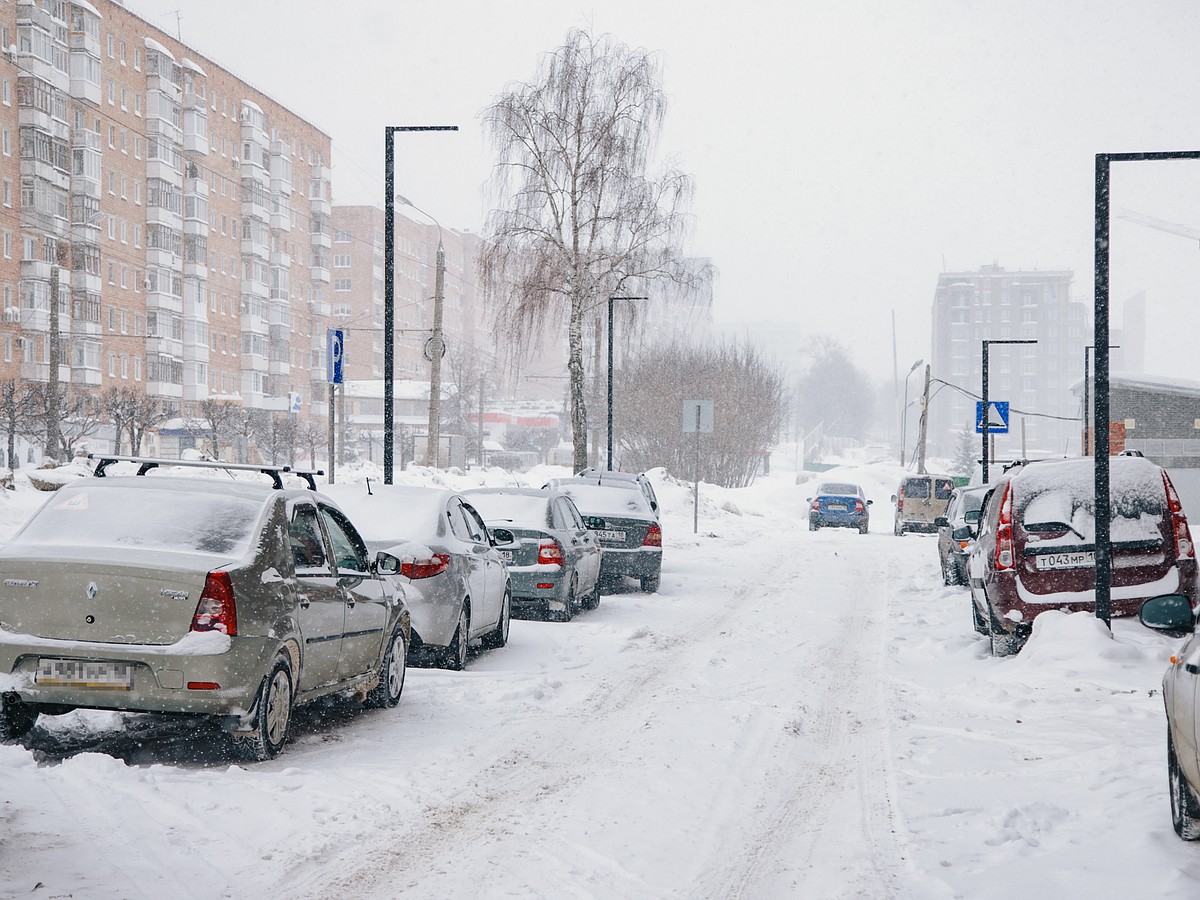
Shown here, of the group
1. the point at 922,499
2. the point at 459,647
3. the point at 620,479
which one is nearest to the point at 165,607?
the point at 459,647

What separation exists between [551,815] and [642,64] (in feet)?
104

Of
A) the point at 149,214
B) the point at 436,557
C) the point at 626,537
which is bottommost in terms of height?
the point at 626,537

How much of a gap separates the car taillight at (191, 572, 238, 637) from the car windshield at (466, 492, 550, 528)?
7913 mm

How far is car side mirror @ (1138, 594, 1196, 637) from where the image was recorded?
17.4 feet

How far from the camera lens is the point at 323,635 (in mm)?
7887

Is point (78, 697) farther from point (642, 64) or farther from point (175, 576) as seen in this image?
point (642, 64)

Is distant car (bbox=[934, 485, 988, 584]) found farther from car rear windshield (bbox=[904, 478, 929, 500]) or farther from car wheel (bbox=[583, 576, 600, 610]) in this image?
car rear windshield (bbox=[904, 478, 929, 500])

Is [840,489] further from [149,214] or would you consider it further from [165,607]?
[149,214]

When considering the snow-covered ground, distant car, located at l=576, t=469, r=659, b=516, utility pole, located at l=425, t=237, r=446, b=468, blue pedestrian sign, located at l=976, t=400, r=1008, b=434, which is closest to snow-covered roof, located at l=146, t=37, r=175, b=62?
utility pole, located at l=425, t=237, r=446, b=468

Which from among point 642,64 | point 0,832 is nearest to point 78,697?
point 0,832

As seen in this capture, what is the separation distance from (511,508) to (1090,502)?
6373mm

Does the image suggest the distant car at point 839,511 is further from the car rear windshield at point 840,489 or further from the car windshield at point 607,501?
the car windshield at point 607,501

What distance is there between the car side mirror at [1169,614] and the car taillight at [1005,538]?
20.7ft

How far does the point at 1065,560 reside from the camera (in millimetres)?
11625
